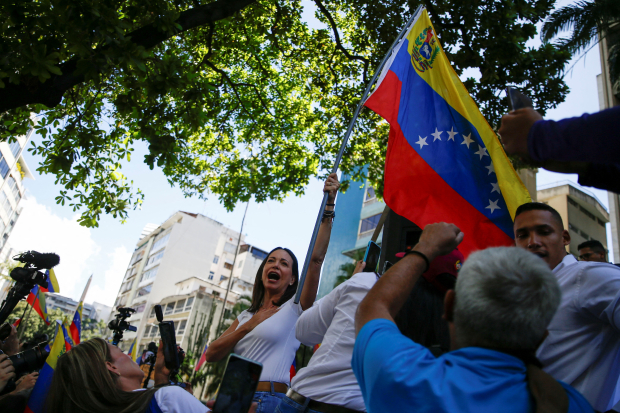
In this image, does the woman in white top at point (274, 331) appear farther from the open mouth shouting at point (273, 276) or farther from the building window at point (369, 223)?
the building window at point (369, 223)

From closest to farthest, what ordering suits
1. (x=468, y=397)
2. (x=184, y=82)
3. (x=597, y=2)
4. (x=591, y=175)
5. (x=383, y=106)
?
1. (x=468, y=397)
2. (x=591, y=175)
3. (x=383, y=106)
4. (x=184, y=82)
5. (x=597, y=2)

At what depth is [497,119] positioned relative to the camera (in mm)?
7707

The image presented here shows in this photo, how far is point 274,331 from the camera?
287 cm

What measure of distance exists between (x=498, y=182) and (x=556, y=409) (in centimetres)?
248

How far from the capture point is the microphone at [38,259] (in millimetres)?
4500

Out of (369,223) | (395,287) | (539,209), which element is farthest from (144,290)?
(395,287)

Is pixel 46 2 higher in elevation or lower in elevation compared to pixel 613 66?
lower

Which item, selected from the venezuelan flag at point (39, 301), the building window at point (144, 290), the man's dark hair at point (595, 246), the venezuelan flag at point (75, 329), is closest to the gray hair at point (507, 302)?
the man's dark hair at point (595, 246)

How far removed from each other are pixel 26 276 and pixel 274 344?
10.0 feet

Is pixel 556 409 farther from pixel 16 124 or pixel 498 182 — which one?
pixel 16 124

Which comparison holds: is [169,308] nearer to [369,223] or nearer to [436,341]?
[369,223]

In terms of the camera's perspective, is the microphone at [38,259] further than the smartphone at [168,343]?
Yes

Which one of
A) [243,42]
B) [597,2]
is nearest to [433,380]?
[243,42]

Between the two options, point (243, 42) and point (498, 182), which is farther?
point (243, 42)
